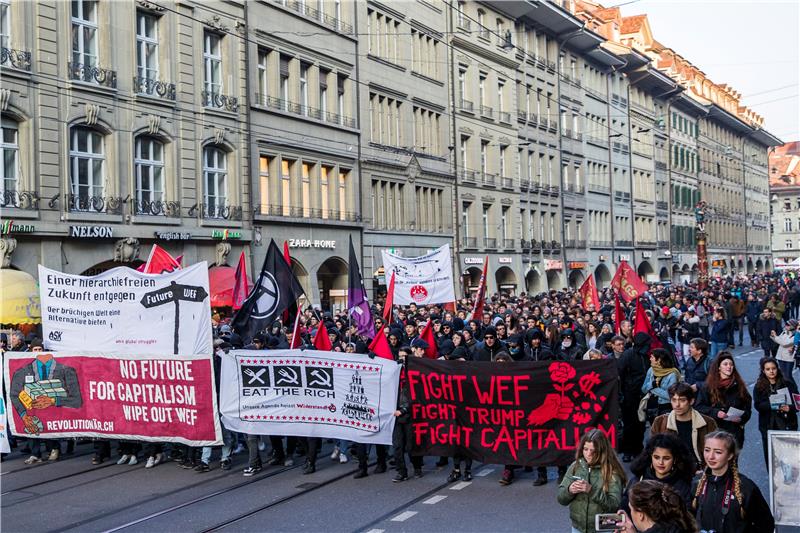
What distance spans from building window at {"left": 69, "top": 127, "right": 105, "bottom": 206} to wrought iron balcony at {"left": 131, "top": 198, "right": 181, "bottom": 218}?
3.89 ft

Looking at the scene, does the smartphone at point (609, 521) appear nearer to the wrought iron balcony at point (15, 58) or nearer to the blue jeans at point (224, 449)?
the blue jeans at point (224, 449)

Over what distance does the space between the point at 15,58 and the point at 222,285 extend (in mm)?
7699

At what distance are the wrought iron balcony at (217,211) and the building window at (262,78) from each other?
3734mm

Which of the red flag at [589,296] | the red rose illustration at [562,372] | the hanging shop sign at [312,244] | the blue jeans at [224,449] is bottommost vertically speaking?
the blue jeans at [224,449]

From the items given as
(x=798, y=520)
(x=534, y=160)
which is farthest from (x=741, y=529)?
(x=534, y=160)

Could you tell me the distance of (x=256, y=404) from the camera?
40.3 ft

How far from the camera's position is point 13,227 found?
23.5 meters

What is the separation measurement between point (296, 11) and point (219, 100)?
510 cm

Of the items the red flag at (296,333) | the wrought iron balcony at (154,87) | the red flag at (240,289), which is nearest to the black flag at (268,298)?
the red flag at (296,333)

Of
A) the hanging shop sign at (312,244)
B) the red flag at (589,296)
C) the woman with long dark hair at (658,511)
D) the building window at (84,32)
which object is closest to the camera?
the woman with long dark hair at (658,511)

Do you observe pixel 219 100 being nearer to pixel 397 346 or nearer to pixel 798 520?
pixel 397 346

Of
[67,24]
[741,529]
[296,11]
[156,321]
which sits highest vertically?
[296,11]

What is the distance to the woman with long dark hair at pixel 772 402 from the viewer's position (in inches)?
378

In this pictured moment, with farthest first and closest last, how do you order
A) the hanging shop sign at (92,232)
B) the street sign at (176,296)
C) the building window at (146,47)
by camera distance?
the building window at (146,47)
the hanging shop sign at (92,232)
the street sign at (176,296)
